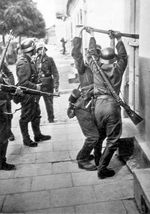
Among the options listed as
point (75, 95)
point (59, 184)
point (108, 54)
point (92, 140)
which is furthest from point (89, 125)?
point (108, 54)

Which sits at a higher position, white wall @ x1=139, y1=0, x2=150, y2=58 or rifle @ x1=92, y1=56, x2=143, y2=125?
white wall @ x1=139, y1=0, x2=150, y2=58

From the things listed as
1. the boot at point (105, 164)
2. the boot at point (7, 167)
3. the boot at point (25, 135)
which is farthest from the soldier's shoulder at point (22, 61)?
the boot at point (105, 164)

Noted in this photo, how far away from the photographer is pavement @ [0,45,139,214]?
169 inches

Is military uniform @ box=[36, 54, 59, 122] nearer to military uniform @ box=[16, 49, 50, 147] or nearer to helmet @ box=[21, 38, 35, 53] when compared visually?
military uniform @ box=[16, 49, 50, 147]

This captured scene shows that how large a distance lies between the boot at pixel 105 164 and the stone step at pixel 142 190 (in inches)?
29.7

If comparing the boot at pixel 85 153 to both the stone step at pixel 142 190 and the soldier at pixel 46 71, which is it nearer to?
the stone step at pixel 142 190

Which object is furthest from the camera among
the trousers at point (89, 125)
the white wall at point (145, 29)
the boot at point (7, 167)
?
the boot at point (7, 167)

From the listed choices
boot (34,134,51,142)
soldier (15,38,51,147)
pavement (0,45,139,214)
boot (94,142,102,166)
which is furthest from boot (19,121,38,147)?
boot (94,142,102,166)

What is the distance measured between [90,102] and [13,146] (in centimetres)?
232

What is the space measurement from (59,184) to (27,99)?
2048 millimetres

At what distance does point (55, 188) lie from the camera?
15.8ft

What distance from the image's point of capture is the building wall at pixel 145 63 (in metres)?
4.60

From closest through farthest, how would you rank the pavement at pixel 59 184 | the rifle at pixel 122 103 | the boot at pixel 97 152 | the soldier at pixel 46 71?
the pavement at pixel 59 184 < the rifle at pixel 122 103 < the boot at pixel 97 152 < the soldier at pixel 46 71

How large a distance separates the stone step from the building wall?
99 cm
